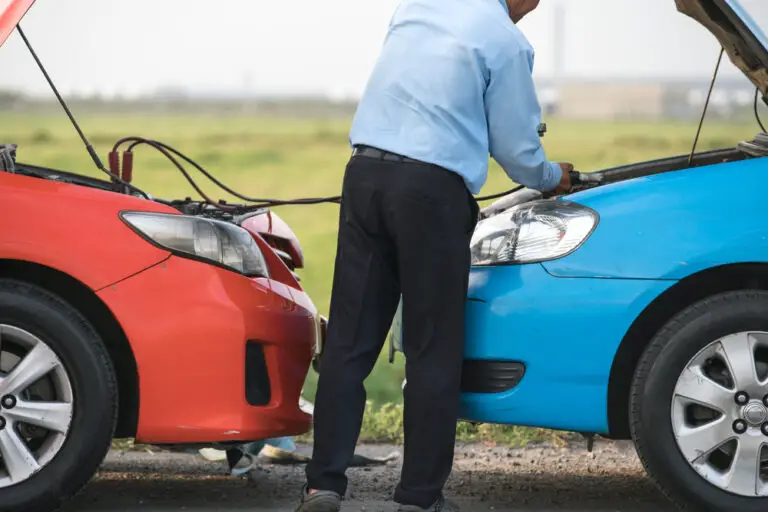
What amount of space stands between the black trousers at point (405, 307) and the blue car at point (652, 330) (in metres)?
0.16

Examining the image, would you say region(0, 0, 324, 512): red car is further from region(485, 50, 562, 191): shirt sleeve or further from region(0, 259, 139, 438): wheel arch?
region(485, 50, 562, 191): shirt sleeve

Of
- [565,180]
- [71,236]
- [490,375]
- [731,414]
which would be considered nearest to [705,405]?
[731,414]

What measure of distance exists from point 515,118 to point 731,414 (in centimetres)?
110

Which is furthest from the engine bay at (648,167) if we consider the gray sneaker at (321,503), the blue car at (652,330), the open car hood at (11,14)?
the open car hood at (11,14)

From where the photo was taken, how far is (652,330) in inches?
143

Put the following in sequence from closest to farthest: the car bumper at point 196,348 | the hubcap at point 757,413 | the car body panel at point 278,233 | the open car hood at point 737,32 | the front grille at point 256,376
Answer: the hubcap at point 757,413, the car bumper at point 196,348, the front grille at point 256,376, the open car hood at point 737,32, the car body panel at point 278,233

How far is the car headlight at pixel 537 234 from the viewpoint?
143 inches

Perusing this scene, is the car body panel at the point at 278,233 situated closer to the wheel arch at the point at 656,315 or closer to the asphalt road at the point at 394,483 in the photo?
the asphalt road at the point at 394,483

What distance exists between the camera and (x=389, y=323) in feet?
12.2

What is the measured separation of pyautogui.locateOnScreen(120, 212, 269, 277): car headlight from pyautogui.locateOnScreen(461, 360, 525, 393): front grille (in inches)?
29.9

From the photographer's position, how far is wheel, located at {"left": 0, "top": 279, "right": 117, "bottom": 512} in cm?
354

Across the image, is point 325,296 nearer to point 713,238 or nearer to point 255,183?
point 713,238

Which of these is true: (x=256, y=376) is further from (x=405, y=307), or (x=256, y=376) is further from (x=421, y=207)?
(x=421, y=207)

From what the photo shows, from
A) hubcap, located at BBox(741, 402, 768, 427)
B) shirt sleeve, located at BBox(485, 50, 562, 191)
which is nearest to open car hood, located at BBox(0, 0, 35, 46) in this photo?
shirt sleeve, located at BBox(485, 50, 562, 191)
